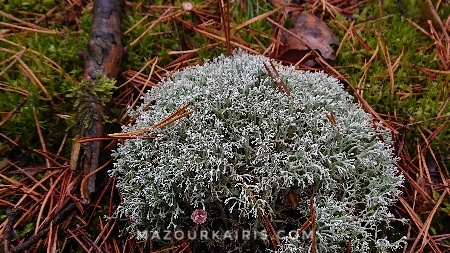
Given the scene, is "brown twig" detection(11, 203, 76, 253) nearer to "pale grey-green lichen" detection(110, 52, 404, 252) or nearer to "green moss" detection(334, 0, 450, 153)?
"pale grey-green lichen" detection(110, 52, 404, 252)

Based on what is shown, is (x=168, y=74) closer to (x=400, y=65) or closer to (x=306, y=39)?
(x=306, y=39)

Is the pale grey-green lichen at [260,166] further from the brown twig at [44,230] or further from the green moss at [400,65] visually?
the green moss at [400,65]

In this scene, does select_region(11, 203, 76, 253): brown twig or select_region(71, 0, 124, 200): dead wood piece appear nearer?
select_region(11, 203, 76, 253): brown twig

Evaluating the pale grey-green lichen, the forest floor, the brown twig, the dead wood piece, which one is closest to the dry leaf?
the forest floor

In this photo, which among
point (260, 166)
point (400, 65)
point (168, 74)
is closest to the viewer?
Result: point (260, 166)

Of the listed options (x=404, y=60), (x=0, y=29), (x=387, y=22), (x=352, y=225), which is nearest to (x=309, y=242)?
(x=352, y=225)

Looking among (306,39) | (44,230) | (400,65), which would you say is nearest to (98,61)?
(44,230)
